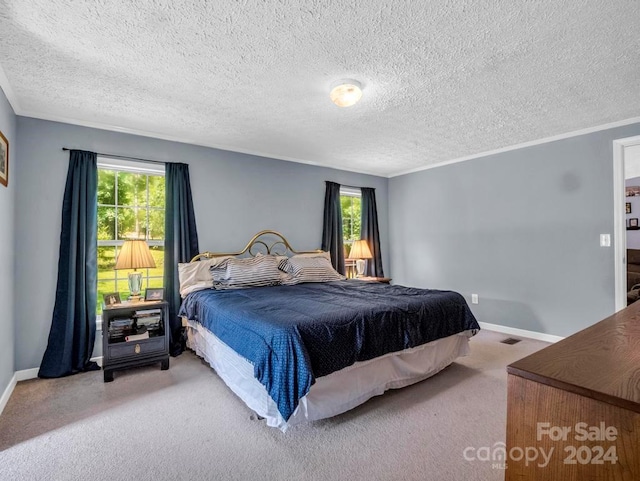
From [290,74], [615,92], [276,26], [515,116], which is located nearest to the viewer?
[276,26]

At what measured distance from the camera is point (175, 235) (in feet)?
12.0

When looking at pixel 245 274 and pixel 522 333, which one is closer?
pixel 245 274

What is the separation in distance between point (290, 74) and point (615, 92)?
268cm

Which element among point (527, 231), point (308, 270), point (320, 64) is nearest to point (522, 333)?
point (527, 231)

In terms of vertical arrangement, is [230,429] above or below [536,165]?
below

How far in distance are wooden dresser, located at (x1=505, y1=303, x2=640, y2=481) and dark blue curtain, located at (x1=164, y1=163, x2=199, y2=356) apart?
3.46m

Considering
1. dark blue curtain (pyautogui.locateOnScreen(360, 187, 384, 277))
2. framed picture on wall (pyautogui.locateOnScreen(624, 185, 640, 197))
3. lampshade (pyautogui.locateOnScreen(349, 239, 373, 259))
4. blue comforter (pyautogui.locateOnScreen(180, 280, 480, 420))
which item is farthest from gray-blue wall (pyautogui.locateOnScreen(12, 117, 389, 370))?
framed picture on wall (pyautogui.locateOnScreen(624, 185, 640, 197))

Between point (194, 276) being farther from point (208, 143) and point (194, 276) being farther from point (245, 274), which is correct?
point (208, 143)

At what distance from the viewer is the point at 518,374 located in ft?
2.70

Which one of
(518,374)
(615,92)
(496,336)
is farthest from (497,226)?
(518,374)

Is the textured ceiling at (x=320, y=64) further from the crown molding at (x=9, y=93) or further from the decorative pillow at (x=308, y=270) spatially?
the decorative pillow at (x=308, y=270)

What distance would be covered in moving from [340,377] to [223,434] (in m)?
0.81

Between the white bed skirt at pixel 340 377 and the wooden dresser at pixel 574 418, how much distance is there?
4.71ft

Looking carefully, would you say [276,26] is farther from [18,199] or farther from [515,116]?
[18,199]
